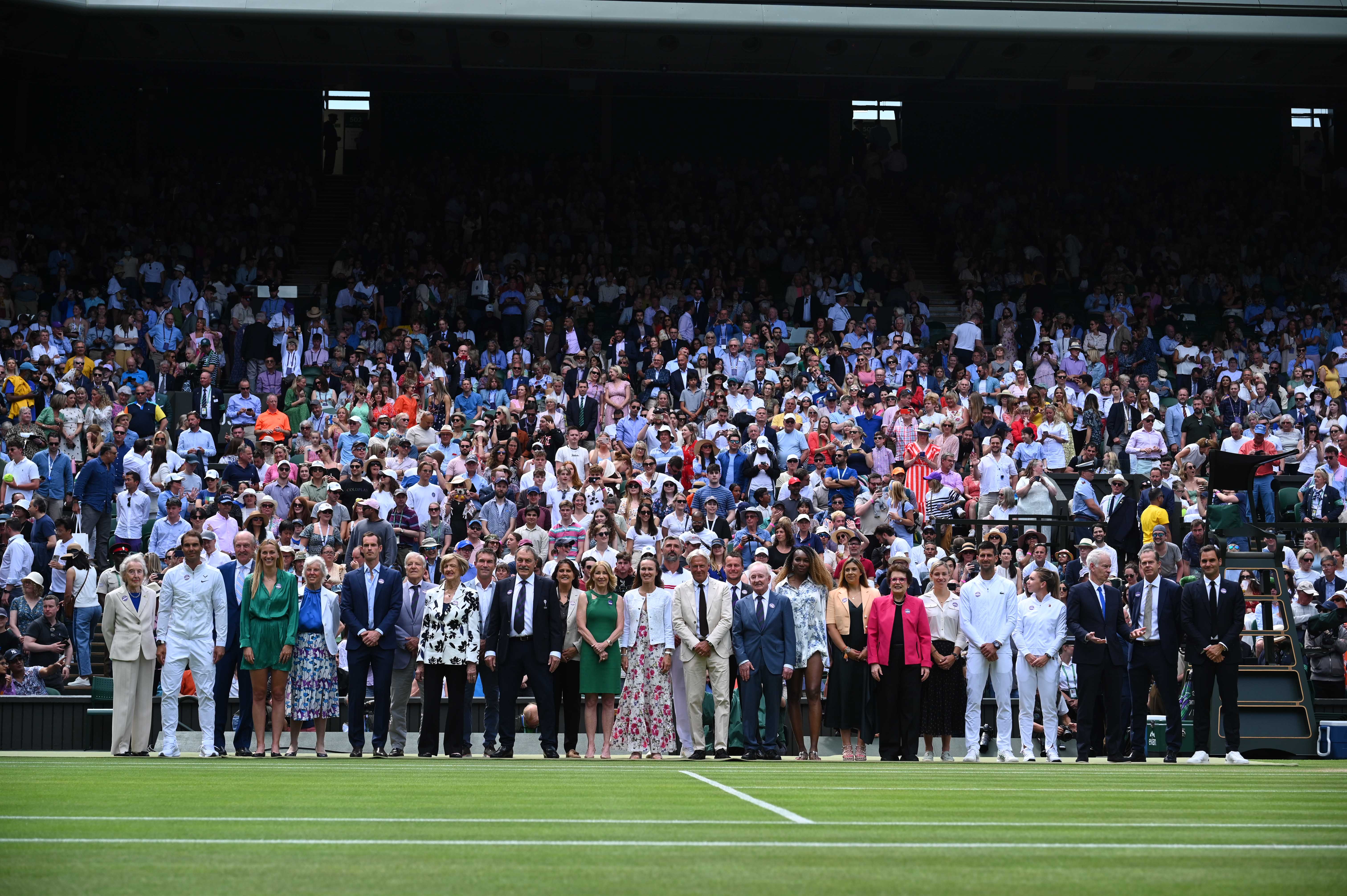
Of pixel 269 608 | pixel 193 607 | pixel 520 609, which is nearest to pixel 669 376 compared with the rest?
pixel 520 609

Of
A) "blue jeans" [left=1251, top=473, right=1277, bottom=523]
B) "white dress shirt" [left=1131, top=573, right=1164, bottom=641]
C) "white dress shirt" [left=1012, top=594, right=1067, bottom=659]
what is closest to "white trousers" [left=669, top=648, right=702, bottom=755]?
"white dress shirt" [left=1012, top=594, right=1067, bottom=659]

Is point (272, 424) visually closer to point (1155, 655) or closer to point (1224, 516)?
point (1155, 655)

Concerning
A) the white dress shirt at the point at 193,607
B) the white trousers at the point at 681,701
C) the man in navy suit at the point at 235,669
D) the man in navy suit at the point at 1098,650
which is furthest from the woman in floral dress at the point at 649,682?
the man in navy suit at the point at 1098,650

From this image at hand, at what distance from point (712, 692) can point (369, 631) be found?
325 cm

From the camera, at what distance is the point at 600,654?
14188 millimetres

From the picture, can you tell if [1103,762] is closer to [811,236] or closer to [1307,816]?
[1307,816]

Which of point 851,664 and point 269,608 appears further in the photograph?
point 851,664

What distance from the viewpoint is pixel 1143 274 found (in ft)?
107

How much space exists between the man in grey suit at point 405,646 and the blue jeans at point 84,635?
194 inches

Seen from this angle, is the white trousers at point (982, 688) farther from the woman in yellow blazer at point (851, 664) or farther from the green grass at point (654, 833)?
the green grass at point (654, 833)

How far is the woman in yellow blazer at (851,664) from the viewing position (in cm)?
1470

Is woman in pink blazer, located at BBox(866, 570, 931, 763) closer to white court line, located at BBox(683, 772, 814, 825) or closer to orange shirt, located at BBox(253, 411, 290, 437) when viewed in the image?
white court line, located at BBox(683, 772, 814, 825)

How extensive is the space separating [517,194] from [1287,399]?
16441 millimetres

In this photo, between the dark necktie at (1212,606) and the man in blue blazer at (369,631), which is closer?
the man in blue blazer at (369,631)
